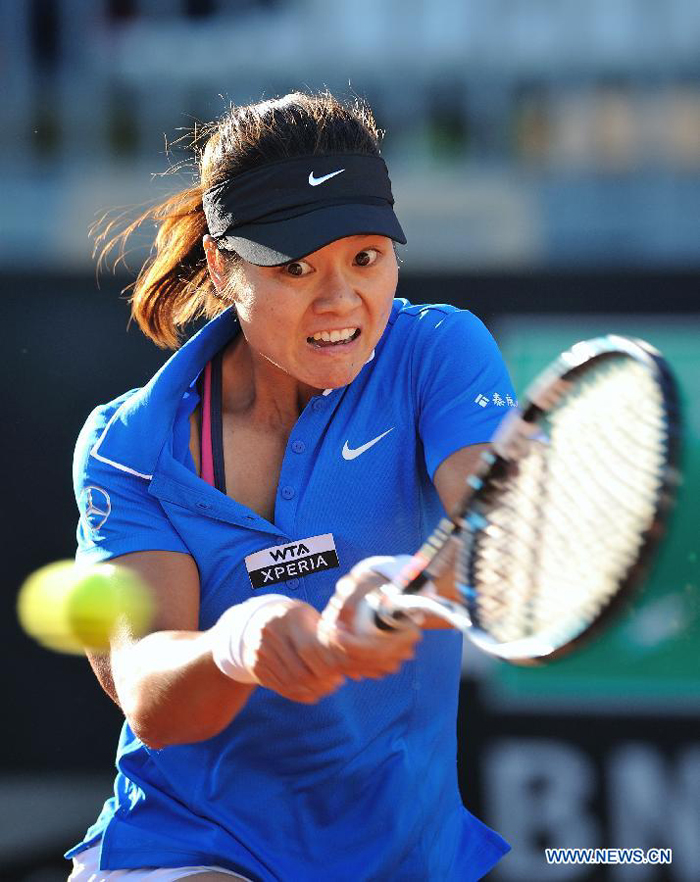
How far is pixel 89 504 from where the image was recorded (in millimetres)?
2145

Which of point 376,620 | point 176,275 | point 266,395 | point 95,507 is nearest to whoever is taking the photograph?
point 376,620

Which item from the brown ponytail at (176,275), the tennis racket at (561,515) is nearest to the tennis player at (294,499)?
the brown ponytail at (176,275)

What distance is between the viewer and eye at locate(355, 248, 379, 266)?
6.77 ft

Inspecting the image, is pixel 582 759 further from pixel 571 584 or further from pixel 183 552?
pixel 571 584

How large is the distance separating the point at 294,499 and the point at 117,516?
10.4 inches

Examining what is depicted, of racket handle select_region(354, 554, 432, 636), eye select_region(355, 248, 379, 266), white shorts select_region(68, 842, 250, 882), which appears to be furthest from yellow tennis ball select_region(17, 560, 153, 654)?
eye select_region(355, 248, 379, 266)

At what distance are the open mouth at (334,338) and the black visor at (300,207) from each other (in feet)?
0.41

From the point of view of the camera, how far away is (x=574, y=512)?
67.3 inches

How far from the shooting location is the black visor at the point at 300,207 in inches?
79.7

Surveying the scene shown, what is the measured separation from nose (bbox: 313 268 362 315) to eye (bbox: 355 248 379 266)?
0.14 feet

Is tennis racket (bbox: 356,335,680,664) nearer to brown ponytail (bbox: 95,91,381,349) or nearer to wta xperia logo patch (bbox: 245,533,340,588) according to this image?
wta xperia logo patch (bbox: 245,533,340,588)

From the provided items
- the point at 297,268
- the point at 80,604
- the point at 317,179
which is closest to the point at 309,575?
the point at 297,268

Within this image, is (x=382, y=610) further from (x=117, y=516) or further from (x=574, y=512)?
(x=117, y=516)

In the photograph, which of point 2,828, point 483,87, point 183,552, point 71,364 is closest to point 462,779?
point 2,828
